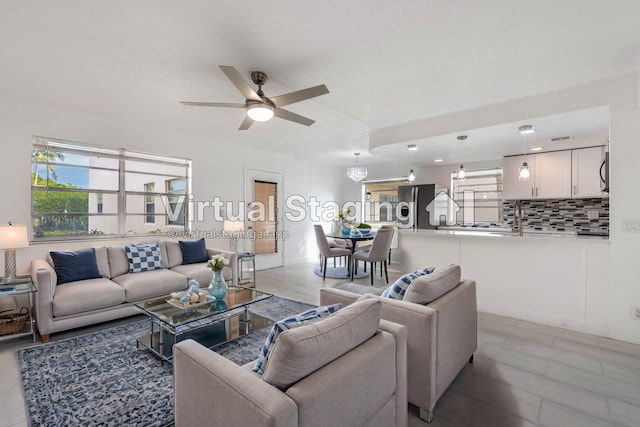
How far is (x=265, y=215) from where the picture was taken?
6336mm

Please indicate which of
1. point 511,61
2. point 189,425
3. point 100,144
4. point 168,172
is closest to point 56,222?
point 100,144

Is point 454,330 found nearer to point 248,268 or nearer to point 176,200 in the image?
point 248,268

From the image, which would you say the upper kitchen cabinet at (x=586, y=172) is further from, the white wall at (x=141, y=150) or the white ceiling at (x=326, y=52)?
the white wall at (x=141, y=150)

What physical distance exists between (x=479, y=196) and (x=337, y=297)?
5.21m

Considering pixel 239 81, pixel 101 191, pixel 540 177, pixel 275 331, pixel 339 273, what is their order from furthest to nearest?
pixel 339 273
pixel 540 177
pixel 101 191
pixel 239 81
pixel 275 331

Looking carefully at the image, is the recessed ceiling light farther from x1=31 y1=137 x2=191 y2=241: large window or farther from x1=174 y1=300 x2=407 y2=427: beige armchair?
x1=31 y1=137 x2=191 y2=241: large window

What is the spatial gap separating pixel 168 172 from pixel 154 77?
7.63 feet

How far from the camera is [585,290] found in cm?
309

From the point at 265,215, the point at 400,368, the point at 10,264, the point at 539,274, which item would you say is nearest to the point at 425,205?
the point at 539,274

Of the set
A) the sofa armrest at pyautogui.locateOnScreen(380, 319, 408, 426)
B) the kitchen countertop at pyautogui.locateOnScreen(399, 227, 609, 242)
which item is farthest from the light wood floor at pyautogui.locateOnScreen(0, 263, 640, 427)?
the kitchen countertop at pyautogui.locateOnScreen(399, 227, 609, 242)

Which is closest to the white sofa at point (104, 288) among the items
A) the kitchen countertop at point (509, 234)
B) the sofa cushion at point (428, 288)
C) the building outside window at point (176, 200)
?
the building outside window at point (176, 200)

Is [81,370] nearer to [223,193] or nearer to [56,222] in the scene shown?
[56,222]

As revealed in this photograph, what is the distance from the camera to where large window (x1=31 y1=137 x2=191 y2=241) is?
3.67 m

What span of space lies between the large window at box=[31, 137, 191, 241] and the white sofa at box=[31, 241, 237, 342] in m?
0.56
